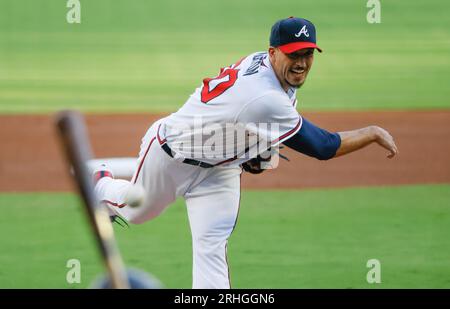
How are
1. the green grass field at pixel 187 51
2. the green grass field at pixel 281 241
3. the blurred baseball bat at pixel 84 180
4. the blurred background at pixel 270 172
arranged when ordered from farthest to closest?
1. the green grass field at pixel 187 51
2. the blurred background at pixel 270 172
3. the green grass field at pixel 281 241
4. the blurred baseball bat at pixel 84 180

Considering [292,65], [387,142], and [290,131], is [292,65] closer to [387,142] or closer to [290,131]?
[290,131]

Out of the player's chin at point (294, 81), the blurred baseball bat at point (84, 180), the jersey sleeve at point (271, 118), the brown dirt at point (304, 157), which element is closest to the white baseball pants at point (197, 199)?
the jersey sleeve at point (271, 118)

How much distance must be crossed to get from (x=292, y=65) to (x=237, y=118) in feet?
1.42

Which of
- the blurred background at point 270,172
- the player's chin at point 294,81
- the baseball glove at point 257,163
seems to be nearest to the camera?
the player's chin at point 294,81

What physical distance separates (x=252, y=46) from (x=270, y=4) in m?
4.02

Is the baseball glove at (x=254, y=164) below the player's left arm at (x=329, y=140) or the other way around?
below

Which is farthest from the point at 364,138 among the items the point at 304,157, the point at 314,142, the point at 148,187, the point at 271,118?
the point at 304,157

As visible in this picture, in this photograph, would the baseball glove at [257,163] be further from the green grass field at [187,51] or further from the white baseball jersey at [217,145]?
the green grass field at [187,51]

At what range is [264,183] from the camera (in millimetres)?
10016

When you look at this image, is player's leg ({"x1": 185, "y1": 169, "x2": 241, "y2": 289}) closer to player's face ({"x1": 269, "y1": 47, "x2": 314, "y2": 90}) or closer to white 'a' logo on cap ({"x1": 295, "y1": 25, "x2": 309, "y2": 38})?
player's face ({"x1": 269, "y1": 47, "x2": 314, "y2": 90})

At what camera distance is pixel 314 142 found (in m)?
5.15

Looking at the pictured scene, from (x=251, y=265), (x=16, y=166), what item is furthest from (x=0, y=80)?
(x=251, y=265)

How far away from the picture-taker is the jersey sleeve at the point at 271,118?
505cm

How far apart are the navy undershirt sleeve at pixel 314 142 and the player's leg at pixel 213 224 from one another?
425 millimetres
